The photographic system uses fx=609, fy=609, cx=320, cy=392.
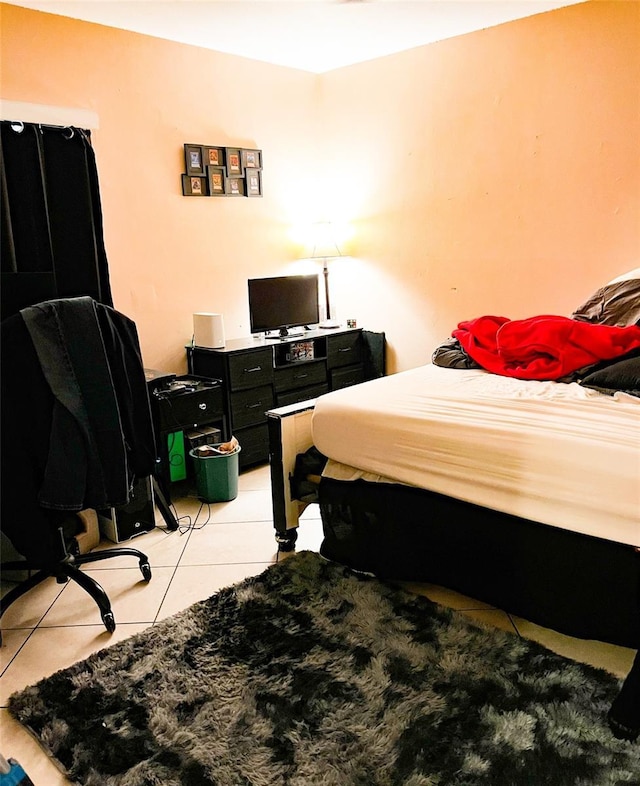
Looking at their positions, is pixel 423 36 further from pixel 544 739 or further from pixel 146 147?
pixel 544 739

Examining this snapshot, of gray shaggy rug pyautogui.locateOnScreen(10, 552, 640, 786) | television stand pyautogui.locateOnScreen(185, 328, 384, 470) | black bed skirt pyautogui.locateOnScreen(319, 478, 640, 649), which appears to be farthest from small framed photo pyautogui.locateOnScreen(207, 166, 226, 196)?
gray shaggy rug pyautogui.locateOnScreen(10, 552, 640, 786)

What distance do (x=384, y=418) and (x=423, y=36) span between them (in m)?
2.74

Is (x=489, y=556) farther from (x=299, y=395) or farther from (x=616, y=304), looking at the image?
(x=299, y=395)

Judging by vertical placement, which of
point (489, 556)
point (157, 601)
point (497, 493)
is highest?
point (497, 493)

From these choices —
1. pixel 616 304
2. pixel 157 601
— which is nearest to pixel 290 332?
pixel 616 304

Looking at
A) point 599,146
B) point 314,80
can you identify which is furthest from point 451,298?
point 314,80

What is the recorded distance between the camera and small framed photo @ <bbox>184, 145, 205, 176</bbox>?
12.2 feet

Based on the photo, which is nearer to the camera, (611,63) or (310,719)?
(310,719)

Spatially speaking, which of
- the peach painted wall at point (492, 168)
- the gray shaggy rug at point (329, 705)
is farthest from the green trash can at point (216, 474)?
the peach painted wall at point (492, 168)

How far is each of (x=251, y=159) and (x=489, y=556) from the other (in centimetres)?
310

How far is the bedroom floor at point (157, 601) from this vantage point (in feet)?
6.39

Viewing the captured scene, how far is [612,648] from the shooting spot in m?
1.99

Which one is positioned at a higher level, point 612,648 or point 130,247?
point 130,247

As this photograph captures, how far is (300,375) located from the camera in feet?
13.1
